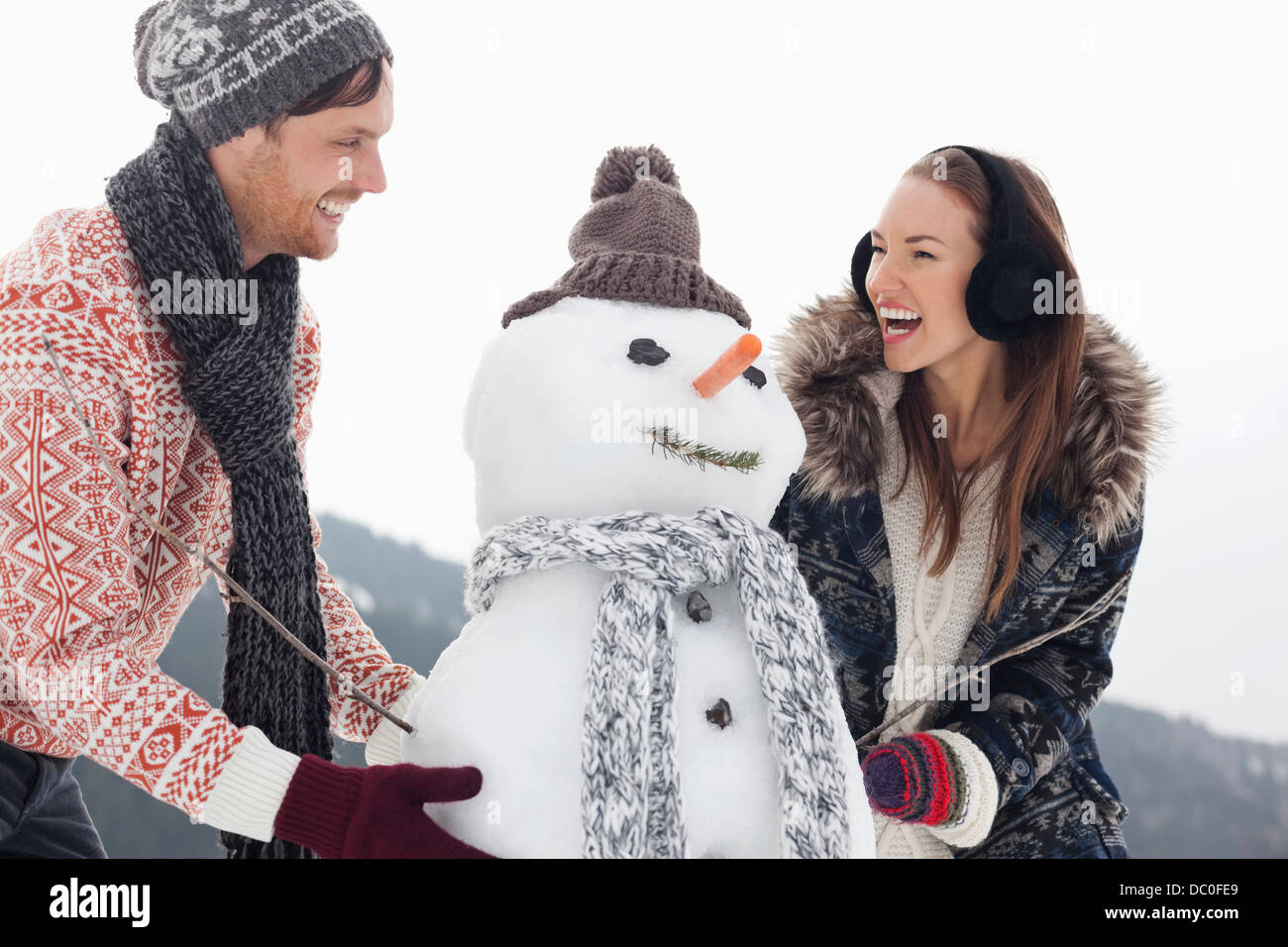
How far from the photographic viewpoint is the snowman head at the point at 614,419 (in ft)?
3.71

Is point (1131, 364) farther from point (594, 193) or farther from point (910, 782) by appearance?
point (594, 193)

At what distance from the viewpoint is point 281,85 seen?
1132mm

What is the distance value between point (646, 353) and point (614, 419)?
8cm

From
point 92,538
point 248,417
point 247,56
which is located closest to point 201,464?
point 248,417

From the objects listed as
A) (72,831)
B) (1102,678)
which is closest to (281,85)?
(72,831)

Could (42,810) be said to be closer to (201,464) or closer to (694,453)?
(201,464)

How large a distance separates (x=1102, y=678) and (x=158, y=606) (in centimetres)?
124

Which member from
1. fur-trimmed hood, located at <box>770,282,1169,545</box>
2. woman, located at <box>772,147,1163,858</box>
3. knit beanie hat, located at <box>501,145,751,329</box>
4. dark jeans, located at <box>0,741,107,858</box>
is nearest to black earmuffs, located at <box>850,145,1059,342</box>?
woman, located at <box>772,147,1163,858</box>

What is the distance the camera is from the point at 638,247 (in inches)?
50.1

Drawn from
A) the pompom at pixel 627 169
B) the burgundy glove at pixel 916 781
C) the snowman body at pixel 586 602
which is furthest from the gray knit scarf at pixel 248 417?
the burgundy glove at pixel 916 781

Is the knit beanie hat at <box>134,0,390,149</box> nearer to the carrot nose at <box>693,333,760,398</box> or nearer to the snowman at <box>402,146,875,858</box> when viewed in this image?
the snowman at <box>402,146,875,858</box>

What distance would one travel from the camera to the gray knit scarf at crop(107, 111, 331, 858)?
1107 mm

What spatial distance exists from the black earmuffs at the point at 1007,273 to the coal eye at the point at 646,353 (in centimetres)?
54

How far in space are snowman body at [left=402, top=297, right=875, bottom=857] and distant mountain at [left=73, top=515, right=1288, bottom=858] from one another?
6.73 ft
